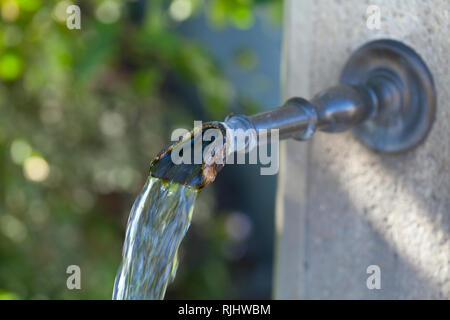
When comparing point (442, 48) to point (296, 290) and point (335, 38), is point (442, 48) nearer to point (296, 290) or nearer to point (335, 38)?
point (335, 38)

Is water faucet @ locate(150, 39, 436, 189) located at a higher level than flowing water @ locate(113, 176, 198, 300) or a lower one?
higher

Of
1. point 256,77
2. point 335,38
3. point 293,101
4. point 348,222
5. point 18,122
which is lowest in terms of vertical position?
point 348,222

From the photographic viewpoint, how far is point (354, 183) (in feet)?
A: 2.73

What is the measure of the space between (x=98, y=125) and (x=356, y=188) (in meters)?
1.66

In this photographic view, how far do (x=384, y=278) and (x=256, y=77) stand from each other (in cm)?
190

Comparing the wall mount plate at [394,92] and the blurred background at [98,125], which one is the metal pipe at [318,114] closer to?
the wall mount plate at [394,92]

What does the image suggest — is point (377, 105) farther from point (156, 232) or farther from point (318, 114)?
point (156, 232)

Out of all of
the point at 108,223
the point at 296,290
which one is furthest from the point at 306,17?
the point at 108,223

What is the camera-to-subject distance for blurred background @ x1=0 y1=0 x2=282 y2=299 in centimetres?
179

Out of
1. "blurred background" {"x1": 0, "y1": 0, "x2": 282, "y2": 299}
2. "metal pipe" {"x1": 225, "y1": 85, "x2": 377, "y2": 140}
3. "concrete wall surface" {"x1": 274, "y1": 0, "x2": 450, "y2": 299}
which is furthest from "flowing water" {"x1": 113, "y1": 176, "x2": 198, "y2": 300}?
"blurred background" {"x1": 0, "y1": 0, "x2": 282, "y2": 299}

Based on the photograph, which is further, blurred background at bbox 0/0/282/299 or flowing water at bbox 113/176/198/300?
blurred background at bbox 0/0/282/299

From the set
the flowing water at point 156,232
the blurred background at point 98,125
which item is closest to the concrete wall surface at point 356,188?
the flowing water at point 156,232

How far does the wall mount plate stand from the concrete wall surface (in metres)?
0.01

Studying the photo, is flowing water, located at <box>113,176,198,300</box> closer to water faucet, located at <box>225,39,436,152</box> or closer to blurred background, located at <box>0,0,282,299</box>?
water faucet, located at <box>225,39,436,152</box>
